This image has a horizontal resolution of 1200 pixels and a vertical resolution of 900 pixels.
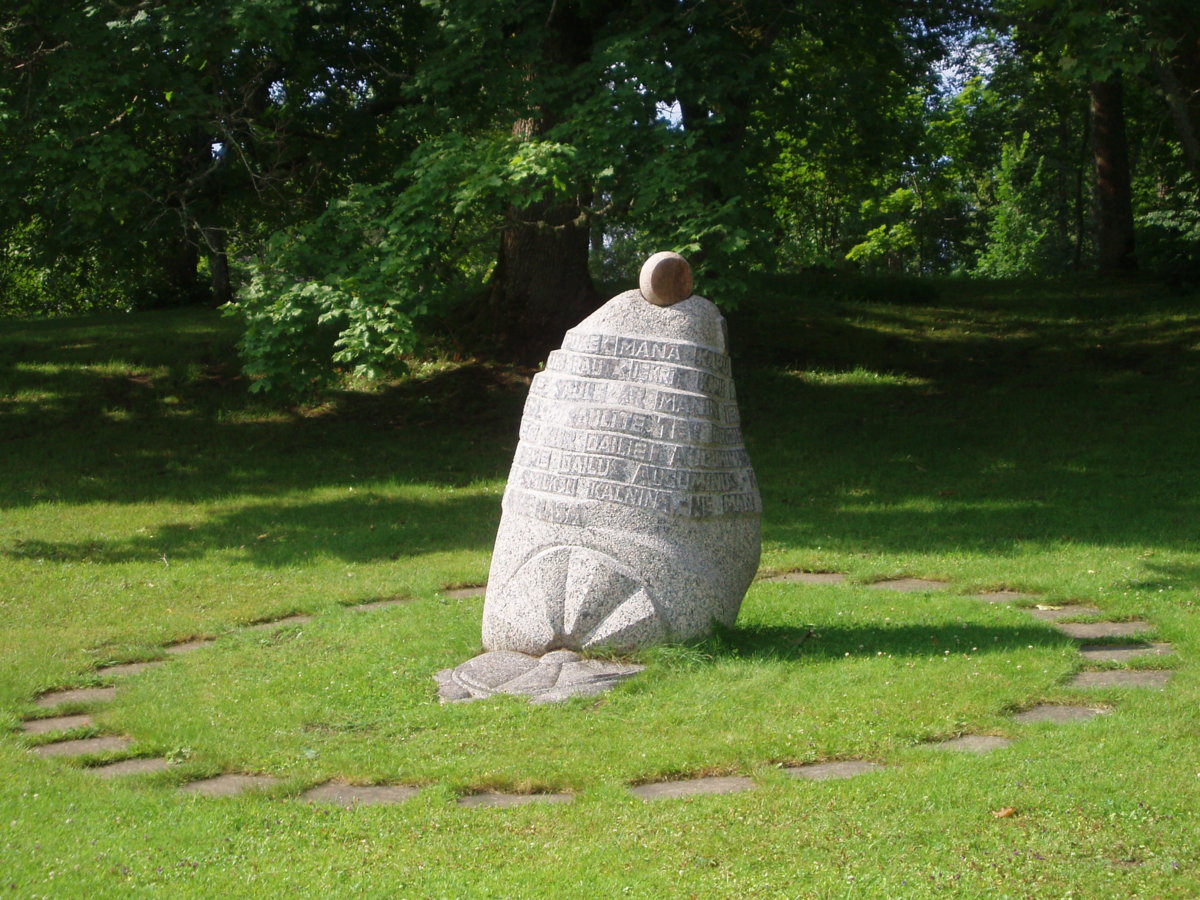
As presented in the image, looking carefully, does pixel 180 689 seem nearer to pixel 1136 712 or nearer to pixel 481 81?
pixel 1136 712

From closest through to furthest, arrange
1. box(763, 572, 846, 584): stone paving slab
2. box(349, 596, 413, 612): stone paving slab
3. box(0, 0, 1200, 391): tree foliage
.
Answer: box(349, 596, 413, 612): stone paving slab, box(763, 572, 846, 584): stone paving slab, box(0, 0, 1200, 391): tree foliage

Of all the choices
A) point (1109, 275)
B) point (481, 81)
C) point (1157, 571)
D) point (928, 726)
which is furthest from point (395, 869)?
point (1109, 275)

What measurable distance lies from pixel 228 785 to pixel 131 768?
63 centimetres

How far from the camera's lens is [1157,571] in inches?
392

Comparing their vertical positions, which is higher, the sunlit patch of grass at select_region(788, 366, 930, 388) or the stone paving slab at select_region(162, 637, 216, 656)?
the sunlit patch of grass at select_region(788, 366, 930, 388)

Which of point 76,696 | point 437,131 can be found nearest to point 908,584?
point 76,696

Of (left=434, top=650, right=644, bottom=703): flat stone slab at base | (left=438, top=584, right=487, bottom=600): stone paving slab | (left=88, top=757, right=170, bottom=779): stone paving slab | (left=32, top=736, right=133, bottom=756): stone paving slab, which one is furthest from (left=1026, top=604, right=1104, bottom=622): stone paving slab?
(left=32, top=736, right=133, bottom=756): stone paving slab

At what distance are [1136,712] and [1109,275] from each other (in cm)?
1979

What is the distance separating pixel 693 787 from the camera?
577 centimetres

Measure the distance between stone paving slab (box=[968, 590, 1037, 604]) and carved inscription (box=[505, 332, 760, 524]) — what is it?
2.73 m

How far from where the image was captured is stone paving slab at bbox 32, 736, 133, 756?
6.55 meters

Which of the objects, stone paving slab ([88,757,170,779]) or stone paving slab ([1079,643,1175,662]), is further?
stone paving slab ([1079,643,1175,662])

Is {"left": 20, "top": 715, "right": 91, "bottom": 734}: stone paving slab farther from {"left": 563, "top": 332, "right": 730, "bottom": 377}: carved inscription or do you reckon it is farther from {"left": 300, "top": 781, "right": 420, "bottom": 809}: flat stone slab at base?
{"left": 563, "top": 332, "right": 730, "bottom": 377}: carved inscription

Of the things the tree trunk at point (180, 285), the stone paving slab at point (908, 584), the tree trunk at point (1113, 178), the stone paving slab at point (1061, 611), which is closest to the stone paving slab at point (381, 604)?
the stone paving slab at point (908, 584)
